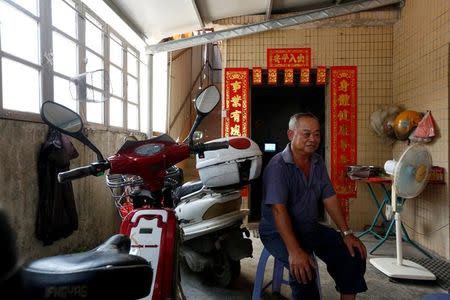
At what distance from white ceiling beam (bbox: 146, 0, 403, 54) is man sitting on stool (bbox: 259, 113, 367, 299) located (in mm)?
3209

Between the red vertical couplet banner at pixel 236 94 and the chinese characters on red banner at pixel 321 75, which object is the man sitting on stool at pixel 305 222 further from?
the chinese characters on red banner at pixel 321 75

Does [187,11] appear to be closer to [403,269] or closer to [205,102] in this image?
[205,102]

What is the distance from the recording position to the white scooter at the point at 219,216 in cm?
245

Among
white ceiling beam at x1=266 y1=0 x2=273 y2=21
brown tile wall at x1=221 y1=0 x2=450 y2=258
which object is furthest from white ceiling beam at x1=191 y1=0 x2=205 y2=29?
white ceiling beam at x1=266 y1=0 x2=273 y2=21

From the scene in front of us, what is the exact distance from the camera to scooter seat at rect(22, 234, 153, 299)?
0.79 metres

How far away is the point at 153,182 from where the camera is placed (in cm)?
153

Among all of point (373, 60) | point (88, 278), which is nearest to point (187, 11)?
point (373, 60)

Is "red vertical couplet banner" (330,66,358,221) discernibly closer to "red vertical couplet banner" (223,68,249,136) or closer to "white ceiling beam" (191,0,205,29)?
"red vertical couplet banner" (223,68,249,136)

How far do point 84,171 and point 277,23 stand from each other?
4.17 meters

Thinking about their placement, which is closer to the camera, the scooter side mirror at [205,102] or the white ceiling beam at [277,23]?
the scooter side mirror at [205,102]

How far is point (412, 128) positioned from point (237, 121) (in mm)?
2297

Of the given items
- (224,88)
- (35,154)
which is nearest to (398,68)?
(224,88)

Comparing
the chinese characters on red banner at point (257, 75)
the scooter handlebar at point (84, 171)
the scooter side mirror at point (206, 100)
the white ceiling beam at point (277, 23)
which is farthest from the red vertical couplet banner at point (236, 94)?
the scooter handlebar at point (84, 171)

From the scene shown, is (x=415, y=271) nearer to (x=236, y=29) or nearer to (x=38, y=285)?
(x=38, y=285)
